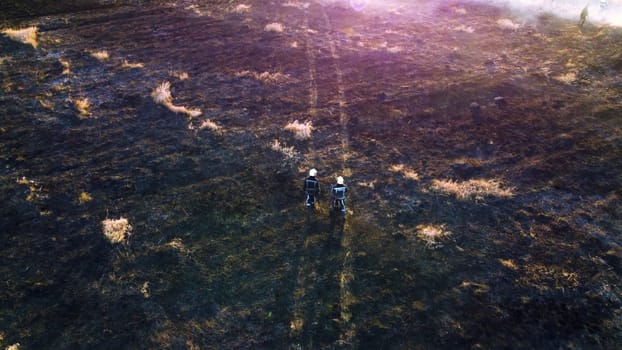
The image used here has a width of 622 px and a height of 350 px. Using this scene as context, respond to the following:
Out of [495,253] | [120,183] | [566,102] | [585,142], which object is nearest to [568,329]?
[495,253]

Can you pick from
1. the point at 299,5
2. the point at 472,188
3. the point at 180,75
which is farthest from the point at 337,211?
the point at 299,5

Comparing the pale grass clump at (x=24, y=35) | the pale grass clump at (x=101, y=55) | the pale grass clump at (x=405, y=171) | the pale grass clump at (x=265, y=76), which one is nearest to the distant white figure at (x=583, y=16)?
the pale grass clump at (x=265, y=76)

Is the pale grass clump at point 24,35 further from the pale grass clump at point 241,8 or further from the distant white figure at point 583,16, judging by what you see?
the distant white figure at point 583,16

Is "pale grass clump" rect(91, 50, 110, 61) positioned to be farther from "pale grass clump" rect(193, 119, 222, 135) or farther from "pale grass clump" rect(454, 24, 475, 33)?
"pale grass clump" rect(454, 24, 475, 33)

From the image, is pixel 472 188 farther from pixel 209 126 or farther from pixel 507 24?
pixel 507 24

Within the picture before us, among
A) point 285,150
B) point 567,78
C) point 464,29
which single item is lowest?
point 285,150

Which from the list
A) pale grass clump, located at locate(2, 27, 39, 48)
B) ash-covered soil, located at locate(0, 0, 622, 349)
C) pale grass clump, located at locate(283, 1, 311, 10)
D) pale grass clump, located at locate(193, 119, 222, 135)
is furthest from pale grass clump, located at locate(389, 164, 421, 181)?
pale grass clump, located at locate(2, 27, 39, 48)

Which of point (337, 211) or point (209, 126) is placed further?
point (209, 126)

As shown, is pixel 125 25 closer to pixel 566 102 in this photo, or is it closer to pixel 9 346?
pixel 9 346

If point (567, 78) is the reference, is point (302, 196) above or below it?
below
